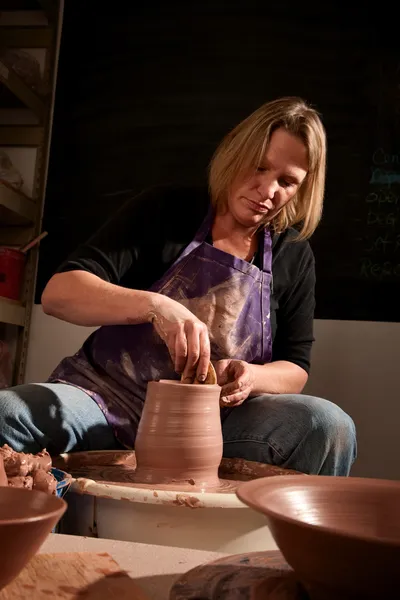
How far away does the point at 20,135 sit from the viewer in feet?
9.62

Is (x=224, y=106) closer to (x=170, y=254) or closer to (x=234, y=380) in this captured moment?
(x=170, y=254)

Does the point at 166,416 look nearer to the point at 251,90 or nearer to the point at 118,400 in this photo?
the point at 118,400

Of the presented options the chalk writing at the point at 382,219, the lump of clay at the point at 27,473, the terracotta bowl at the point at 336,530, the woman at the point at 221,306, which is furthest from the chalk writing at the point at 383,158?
the terracotta bowl at the point at 336,530

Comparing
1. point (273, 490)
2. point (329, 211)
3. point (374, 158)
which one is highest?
A: point (374, 158)

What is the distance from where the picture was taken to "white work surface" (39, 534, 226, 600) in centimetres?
63

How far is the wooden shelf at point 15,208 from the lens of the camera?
2570 millimetres

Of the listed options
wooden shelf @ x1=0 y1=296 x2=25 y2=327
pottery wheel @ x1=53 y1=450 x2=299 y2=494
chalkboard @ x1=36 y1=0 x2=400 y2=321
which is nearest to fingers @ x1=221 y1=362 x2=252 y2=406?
pottery wheel @ x1=53 y1=450 x2=299 y2=494

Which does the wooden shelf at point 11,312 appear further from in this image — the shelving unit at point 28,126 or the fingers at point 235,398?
the fingers at point 235,398

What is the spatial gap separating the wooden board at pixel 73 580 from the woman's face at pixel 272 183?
1.17m

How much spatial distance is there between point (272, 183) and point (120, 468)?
83 centimetres

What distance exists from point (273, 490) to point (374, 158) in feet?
7.62

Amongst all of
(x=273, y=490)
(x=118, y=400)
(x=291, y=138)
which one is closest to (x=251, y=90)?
(x=291, y=138)

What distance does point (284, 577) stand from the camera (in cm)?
59

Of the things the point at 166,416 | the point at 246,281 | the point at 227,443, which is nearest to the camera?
the point at 166,416
